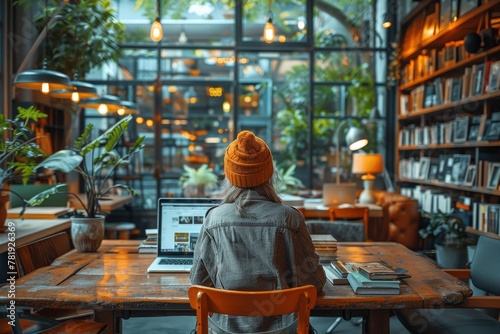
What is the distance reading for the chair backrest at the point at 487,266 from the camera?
3039 millimetres

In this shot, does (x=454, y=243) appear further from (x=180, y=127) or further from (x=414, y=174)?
(x=180, y=127)

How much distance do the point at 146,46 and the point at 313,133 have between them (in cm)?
284

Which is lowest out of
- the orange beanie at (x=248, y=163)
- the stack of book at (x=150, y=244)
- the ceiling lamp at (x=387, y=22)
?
the stack of book at (x=150, y=244)

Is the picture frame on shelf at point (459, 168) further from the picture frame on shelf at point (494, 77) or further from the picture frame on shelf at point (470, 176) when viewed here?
the picture frame on shelf at point (494, 77)

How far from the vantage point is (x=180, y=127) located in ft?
27.9

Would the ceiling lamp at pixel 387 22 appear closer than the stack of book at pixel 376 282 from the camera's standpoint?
No

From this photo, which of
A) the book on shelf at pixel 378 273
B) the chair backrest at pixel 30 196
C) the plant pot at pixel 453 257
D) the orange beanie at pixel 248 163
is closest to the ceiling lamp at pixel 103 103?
the chair backrest at pixel 30 196

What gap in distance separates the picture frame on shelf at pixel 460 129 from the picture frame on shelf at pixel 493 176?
66cm

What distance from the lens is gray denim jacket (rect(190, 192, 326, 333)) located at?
2.21 metres

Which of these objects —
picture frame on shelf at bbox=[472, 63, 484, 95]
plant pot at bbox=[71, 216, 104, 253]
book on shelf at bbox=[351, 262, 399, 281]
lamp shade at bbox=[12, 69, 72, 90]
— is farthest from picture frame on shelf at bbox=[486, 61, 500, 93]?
lamp shade at bbox=[12, 69, 72, 90]

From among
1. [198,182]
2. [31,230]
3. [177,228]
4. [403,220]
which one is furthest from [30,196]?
[403,220]

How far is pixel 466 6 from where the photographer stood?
5.69 meters

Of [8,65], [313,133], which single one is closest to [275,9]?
[313,133]

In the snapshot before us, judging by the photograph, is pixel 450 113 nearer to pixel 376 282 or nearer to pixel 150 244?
pixel 150 244
